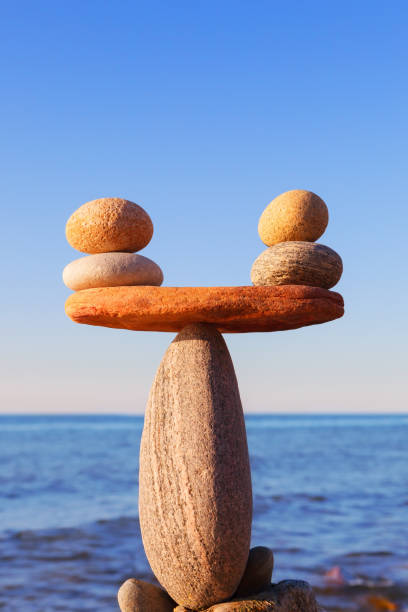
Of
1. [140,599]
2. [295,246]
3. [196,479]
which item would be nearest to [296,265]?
[295,246]

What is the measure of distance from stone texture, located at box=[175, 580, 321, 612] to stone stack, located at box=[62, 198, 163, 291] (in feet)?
9.02

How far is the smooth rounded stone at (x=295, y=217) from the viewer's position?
5605 millimetres

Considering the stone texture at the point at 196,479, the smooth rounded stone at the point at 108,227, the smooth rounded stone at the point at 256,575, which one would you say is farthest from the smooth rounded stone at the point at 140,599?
the smooth rounded stone at the point at 108,227

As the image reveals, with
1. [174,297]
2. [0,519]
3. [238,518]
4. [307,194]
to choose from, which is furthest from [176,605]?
[0,519]

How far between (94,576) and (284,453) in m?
28.0

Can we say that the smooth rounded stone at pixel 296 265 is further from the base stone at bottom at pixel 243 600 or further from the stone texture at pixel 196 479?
the base stone at bottom at pixel 243 600

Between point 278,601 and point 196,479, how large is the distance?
133 centimetres

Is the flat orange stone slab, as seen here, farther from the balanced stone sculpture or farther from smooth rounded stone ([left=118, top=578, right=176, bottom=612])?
smooth rounded stone ([left=118, top=578, right=176, bottom=612])

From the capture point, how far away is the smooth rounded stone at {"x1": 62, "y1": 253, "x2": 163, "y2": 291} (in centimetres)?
538

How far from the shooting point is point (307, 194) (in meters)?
5.69

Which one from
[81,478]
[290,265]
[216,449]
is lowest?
[81,478]

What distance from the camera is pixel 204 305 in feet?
16.7

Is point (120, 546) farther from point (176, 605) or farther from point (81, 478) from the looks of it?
point (81, 478)

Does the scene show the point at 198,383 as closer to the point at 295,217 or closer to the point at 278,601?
the point at 295,217
